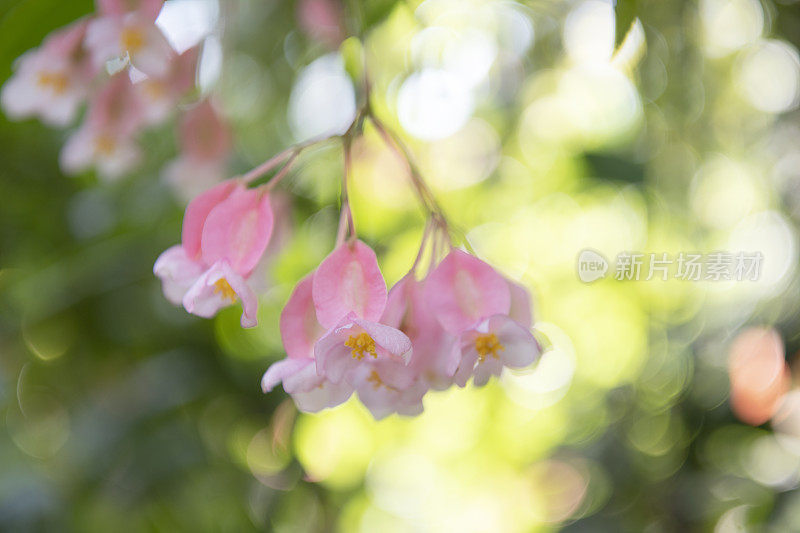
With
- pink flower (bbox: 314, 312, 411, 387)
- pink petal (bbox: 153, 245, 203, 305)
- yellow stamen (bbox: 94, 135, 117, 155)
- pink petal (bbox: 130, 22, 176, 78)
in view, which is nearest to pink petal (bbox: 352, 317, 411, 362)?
pink flower (bbox: 314, 312, 411, 387)

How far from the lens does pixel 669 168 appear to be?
2.58ft

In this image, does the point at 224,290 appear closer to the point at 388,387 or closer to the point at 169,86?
the point at 388,387

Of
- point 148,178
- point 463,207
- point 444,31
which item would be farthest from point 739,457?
point 148,178

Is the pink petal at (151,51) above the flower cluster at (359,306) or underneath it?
above

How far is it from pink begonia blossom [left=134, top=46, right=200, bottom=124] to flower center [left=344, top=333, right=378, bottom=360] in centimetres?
31

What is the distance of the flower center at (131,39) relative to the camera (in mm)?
425

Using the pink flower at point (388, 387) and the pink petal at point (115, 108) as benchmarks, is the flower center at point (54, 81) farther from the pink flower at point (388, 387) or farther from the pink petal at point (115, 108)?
the pink flower at point (388, 387)

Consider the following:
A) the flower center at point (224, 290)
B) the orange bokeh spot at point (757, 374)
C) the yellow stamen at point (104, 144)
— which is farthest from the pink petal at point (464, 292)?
the orange bokeh spot at point (757, 374)

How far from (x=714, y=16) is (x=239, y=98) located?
0.57 metres

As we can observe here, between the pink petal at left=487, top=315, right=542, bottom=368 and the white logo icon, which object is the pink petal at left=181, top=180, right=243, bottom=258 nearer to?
the pink petal at left=487, top=315, right=542, bottom=368

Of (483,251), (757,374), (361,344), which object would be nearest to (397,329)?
(361,344)

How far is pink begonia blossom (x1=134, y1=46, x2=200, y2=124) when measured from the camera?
1.72 ft

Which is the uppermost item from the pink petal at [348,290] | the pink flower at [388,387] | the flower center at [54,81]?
the flower center at [54,81]

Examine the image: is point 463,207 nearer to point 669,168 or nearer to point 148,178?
point 669,168
